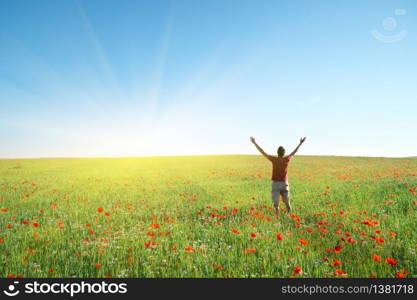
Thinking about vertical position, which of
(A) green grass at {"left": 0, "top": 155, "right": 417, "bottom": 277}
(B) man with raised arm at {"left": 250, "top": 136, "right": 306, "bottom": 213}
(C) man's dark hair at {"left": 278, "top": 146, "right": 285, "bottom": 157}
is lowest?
(A) green grass at {"left": 0, "top": 155, "right": 417, "bottom": 277}

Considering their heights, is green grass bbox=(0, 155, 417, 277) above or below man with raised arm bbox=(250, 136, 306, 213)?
below

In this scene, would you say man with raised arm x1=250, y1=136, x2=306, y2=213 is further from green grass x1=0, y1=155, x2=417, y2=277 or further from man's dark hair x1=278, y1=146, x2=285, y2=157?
green grass x1=0, y1=155, x2=417, y2=277

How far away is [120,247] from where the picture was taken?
20.9 ft

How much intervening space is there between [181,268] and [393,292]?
364 cm

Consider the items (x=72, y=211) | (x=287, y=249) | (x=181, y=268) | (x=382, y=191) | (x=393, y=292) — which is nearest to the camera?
(x=393, y=292)

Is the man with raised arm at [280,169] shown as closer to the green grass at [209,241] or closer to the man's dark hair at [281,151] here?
the man's dark hair at [281,151]

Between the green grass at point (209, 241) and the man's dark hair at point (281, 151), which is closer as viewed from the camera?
the green grass at point (209, 241)

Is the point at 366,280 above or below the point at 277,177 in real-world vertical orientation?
below

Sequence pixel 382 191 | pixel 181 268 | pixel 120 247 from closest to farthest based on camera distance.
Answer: pixel 181 268 < pixel 120 247 < pixel 382 191

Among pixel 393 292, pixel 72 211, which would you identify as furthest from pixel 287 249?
pixel 72 211

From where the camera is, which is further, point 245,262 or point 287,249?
point 287,249

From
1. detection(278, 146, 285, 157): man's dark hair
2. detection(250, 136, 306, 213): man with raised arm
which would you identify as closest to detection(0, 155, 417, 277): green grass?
detection(250, 136, 306, 213): man with raised arm

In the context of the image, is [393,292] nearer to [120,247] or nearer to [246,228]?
[246,228]

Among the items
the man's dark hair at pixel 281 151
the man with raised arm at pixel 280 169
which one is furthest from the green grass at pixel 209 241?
the man's dark hair at pixel 281 151
